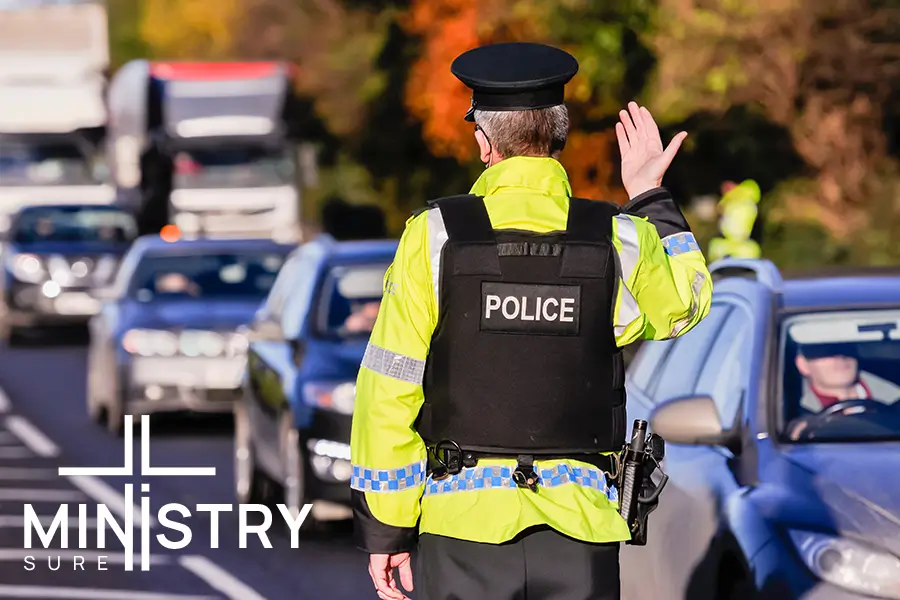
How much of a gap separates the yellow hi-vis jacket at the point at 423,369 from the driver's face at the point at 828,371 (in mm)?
2417

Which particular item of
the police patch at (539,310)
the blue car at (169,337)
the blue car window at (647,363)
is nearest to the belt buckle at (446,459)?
the police patch at (539,310)

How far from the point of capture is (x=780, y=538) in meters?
A: 6.21

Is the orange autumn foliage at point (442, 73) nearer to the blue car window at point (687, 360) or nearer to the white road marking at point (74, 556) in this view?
the white road marking at point (74, 556)

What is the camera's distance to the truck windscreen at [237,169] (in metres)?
35.3

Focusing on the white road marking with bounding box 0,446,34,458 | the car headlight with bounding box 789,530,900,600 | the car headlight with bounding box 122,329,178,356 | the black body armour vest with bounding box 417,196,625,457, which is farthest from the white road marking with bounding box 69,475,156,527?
the black body armour vest with bounding box 417,196,625,457

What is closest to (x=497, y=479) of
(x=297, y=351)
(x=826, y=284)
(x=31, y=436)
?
(x=826, y=284)

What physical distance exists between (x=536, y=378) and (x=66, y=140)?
1387 inches

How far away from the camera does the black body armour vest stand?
474 cm

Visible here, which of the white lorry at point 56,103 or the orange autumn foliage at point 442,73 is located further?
the white lorry at point 56,103

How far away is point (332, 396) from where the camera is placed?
11.3m

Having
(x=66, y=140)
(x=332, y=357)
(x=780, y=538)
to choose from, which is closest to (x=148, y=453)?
(x=332, y=357)

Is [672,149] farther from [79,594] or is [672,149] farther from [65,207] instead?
[65,207]

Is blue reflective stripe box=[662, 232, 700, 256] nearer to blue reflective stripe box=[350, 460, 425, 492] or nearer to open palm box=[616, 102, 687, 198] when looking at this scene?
open palm box=[616, 102, 687, 198]

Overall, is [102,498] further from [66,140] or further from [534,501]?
[66,140]
